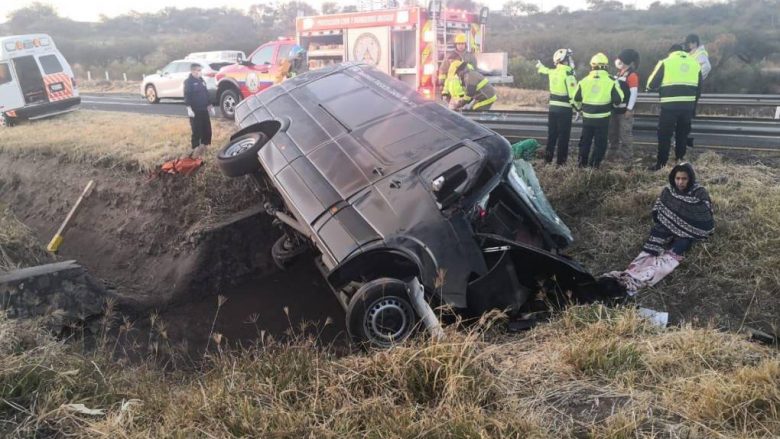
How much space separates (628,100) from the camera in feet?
23.3

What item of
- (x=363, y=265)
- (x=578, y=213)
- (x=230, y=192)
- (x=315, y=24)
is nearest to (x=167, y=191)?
(x=230, y=192)

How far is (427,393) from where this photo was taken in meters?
2.73

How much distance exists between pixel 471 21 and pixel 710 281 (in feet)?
30.2

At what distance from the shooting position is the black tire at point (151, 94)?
16.2 m

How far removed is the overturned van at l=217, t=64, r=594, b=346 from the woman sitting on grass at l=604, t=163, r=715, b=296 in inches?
43.2

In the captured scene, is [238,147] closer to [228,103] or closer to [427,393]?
[427,393]

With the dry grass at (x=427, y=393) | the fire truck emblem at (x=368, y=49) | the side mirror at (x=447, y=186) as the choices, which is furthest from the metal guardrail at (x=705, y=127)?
the dry grass at (x=427, y=393)

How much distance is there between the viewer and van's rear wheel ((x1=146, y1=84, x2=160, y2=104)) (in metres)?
16.2

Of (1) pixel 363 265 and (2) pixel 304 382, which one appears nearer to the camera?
(2) pixel 304 382

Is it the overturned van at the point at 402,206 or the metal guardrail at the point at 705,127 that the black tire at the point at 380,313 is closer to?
the overturned van at the point at 402,206

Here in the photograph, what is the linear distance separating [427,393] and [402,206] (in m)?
1.56

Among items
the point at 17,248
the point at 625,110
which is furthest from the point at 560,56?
the point at 17,248

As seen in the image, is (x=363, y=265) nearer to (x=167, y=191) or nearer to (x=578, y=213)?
(x=578, y=213)

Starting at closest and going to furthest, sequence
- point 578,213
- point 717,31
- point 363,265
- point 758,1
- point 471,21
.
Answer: point 363,265, point 578,213, point 471,21, point 717,31, point 758,1
